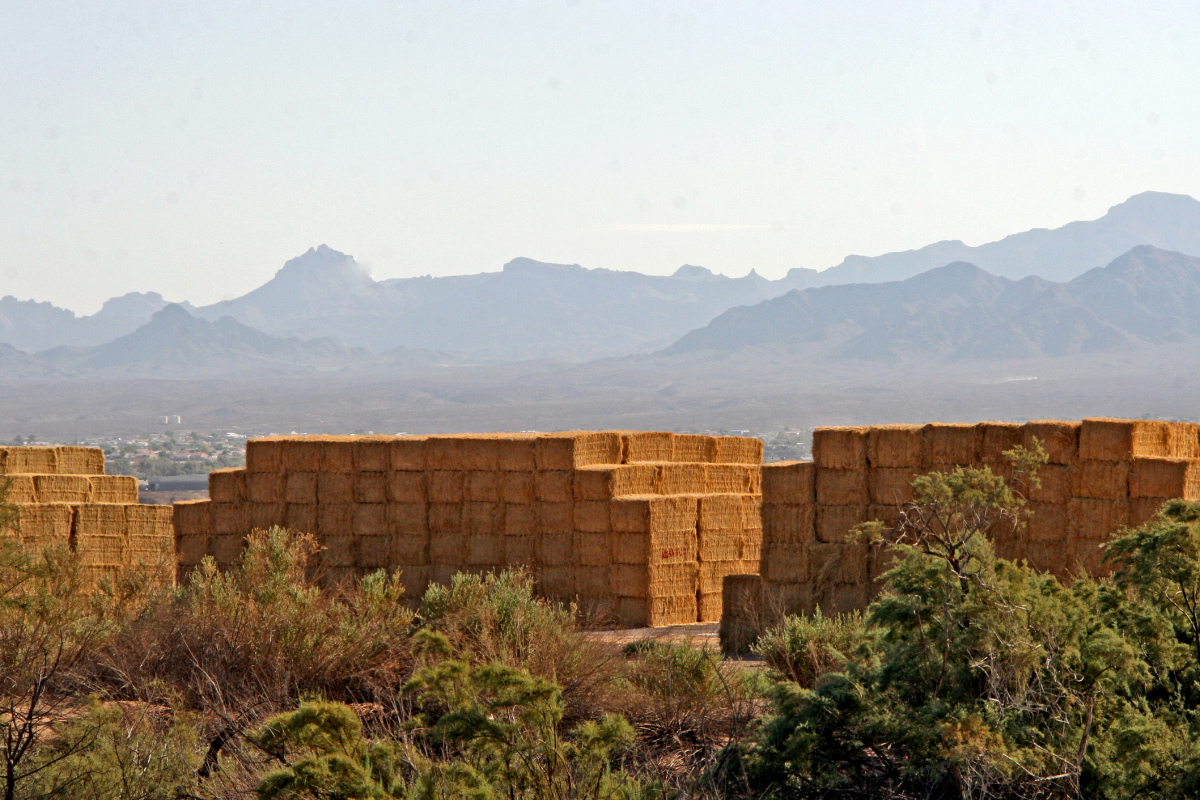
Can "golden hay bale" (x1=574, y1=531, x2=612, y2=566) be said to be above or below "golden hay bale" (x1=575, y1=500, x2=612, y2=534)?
below

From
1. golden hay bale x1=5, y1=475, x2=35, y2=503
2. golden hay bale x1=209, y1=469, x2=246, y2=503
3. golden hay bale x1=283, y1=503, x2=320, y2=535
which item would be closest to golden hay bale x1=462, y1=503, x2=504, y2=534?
golden hay bale x1=283, y1=503, x2=320, y2=535

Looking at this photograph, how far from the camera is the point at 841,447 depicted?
16.5 metres

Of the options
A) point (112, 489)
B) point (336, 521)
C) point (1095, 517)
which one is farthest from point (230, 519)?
point (1095, 517)

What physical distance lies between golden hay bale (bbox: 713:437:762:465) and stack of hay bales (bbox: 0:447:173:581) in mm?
9236

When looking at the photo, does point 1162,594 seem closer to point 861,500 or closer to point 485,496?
point 861,500

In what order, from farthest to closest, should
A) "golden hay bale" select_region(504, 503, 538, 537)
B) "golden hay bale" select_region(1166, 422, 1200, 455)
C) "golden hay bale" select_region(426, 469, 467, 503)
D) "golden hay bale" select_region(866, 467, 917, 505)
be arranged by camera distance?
1. "golden hay bale" select_region(426, 469, 467, 503)
2. "golden hay bale" select_region(504, 503, 538, 537)
3. "golden hay bale" select_region(866, 467, 917, 505)
4. "golden hay bale" select_region(1166, 422, 1200, 455)

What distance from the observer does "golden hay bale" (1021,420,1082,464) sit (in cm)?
1520

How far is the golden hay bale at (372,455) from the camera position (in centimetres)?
1967

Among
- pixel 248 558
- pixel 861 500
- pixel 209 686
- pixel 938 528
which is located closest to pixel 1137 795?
pixel 938 528

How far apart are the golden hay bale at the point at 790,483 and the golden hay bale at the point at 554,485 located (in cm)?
312

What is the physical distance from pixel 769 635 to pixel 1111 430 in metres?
5.26

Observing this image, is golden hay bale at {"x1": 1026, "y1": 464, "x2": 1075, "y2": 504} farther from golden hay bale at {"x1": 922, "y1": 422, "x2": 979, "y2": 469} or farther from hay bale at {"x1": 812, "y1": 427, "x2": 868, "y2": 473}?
hay bale at {"x1": 812, "y1": 427, "x2": 868, "y2": 473}

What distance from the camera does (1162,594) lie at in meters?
8.91

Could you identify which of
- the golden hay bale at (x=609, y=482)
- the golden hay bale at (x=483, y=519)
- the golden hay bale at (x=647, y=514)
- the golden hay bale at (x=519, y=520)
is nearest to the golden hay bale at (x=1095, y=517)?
the golden hay bale at (x=647, y=514)
